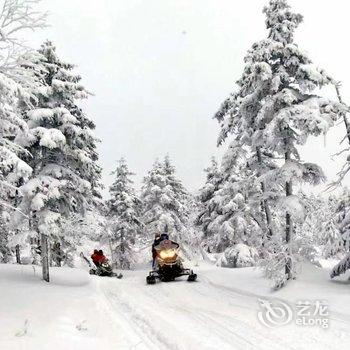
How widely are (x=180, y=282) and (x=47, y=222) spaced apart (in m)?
6.16

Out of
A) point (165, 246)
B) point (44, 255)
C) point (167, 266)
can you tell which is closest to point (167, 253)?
point (165, 246)

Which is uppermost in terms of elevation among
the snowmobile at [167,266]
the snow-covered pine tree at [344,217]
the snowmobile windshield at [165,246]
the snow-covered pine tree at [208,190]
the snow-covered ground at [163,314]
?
the snow-covered pine tree at [208,190]

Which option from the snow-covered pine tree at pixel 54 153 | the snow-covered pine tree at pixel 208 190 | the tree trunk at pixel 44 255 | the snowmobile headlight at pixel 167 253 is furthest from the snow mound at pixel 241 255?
the tree trunk at pixel 44 255

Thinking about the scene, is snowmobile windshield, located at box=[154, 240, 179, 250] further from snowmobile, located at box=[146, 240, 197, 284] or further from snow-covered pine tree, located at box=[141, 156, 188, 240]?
snow-covered pine tree, located at box=[141, 156, 188, 240]

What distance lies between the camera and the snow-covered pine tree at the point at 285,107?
16.4 meters

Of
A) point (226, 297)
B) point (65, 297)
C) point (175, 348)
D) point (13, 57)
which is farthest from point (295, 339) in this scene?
point (13, 57)

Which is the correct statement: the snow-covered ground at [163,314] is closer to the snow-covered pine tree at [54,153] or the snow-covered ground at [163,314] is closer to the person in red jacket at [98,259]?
the snow-covered pine tree at [54,153]

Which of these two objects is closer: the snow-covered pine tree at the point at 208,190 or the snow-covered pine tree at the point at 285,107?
the snow-covered pine tree at the point at 285,107

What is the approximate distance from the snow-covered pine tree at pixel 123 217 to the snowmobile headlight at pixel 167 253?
18.3 metres

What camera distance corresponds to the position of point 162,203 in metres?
42.0

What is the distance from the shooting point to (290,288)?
15.8 m

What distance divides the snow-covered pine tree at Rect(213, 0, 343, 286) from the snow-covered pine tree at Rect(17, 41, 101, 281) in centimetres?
761

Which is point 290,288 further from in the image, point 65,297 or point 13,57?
point 13,57

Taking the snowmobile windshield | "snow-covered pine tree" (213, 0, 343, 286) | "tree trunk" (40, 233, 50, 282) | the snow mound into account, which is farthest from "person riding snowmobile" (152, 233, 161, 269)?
the snow mound
